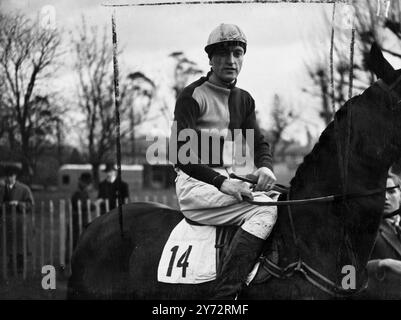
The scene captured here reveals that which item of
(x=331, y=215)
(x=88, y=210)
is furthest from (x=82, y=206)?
(x=331, y=215)

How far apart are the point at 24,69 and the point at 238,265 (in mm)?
3797

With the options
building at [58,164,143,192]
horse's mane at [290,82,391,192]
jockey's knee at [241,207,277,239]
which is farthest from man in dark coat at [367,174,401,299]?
building at [58,164,143,192]

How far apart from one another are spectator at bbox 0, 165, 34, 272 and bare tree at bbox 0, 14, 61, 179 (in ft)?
6.52

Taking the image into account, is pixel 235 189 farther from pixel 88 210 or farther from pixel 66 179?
pixel 66 179

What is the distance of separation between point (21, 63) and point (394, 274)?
4.26 meters

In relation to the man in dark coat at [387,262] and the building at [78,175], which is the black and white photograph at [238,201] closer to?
the man in dark coat at [387,262]

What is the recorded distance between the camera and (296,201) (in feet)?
13.5

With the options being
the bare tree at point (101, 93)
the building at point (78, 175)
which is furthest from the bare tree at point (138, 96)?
the building at point (78, 175)

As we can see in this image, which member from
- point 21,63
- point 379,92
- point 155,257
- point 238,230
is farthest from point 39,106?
point 379,92

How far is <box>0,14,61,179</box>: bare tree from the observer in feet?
20.7

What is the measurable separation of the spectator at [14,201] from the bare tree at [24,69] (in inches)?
78.2

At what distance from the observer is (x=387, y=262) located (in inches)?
203

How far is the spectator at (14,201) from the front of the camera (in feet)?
34.9

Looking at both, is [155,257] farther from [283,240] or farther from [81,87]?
[81,87]
